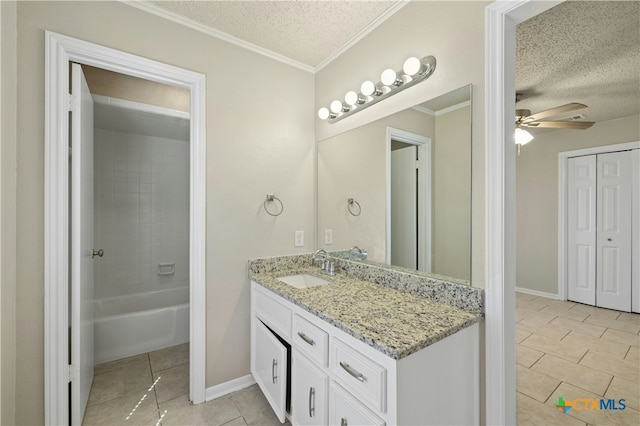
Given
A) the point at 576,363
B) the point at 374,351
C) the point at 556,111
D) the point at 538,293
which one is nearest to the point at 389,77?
the point at 374,351

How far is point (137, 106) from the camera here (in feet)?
7.58

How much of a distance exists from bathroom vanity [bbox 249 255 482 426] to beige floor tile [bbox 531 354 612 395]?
1.56 meters

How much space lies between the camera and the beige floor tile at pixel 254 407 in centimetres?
163

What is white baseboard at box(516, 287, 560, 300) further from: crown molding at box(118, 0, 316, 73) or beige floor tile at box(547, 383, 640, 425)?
crown molding at box(118, 0, 316, 73)

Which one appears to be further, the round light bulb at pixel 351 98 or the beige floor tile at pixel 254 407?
the round light bulb at pixel 351 98

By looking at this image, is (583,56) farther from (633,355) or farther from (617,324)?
(617,324)

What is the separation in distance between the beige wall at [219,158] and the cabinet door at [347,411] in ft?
3.42

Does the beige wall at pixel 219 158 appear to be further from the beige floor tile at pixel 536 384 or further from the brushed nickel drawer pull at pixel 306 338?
the beige floor tile at pixel 536 384

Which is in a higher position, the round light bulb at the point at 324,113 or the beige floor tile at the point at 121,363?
the round light bulb at the point at 324,113

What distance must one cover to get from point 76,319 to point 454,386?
1.92 meters

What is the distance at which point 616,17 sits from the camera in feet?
5.63

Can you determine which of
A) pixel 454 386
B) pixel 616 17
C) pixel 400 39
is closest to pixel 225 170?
pixel 400 39

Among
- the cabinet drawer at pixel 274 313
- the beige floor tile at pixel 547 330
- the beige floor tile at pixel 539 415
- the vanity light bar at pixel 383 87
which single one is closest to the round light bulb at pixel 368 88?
the vanity light bar at pixel 383 87

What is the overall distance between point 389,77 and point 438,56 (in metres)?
0.27
